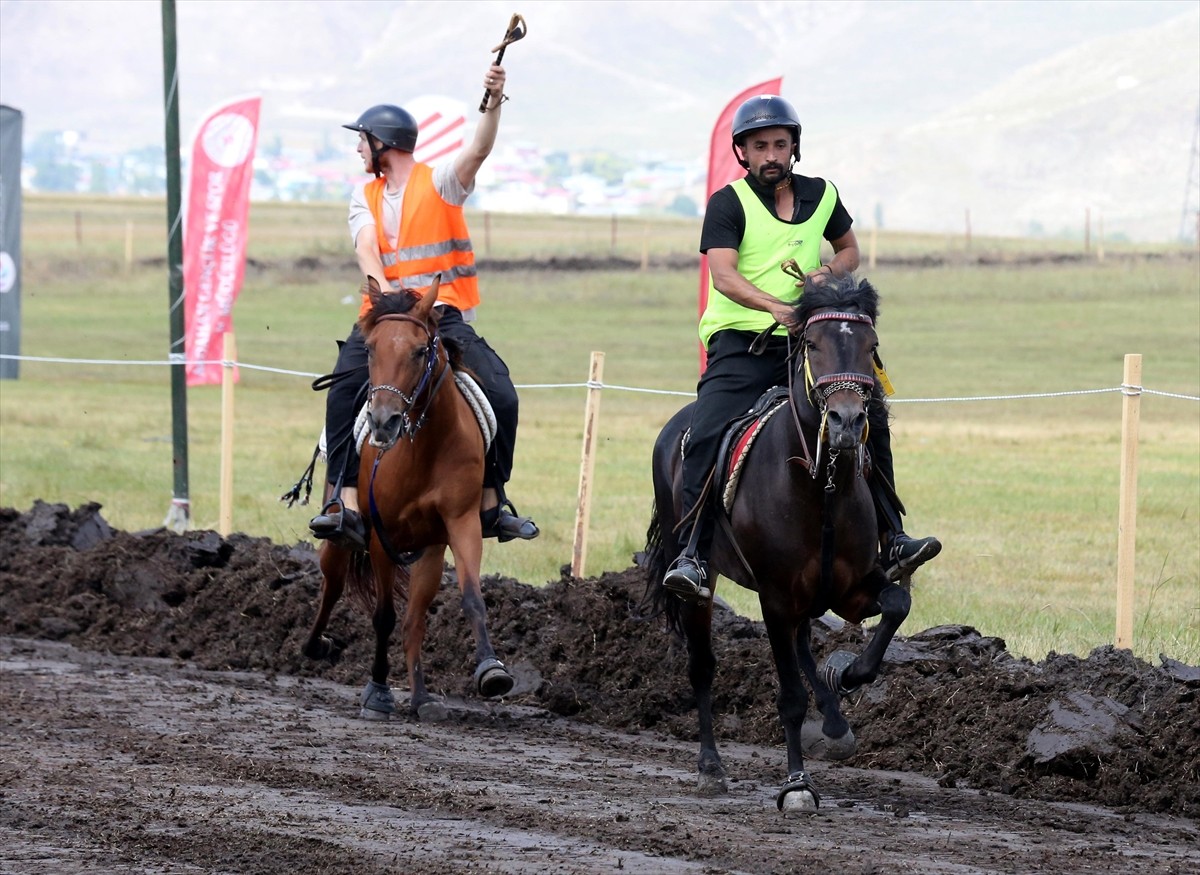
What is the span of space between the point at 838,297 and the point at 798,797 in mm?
2075

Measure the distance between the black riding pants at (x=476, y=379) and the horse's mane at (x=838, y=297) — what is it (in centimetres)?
318

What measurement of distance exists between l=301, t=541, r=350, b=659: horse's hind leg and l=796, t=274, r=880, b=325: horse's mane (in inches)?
173

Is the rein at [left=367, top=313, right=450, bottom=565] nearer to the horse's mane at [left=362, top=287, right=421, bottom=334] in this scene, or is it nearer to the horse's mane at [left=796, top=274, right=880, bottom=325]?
the horse's mane at [left=362, top=287, right=421, bottom=334]

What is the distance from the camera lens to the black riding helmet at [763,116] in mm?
8086

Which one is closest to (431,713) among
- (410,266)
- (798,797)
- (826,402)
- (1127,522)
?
(410,266)

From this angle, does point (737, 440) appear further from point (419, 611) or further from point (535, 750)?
point (419, 611)

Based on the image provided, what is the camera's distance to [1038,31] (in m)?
153

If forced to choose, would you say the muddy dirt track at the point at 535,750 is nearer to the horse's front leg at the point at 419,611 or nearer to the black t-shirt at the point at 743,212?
the horse's front leg at the point at 419,611

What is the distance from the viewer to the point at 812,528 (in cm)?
759

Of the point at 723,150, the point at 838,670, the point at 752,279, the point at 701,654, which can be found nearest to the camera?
the point at 838,670

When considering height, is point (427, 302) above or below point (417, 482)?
above

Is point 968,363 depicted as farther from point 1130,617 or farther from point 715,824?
point 715,824

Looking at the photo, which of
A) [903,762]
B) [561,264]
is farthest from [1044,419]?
[561,264]

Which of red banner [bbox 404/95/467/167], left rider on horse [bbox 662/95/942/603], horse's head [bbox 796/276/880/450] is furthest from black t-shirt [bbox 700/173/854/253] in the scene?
red banner [bbox 404/95/467/167]
